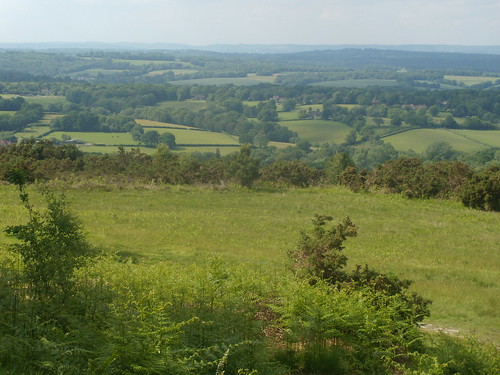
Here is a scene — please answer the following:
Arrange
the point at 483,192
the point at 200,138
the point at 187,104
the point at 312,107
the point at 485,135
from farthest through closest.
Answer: the point at 312,107 → the point at 187,104 → the point at 485,135 → the point at 200,138 → the point at 483,192

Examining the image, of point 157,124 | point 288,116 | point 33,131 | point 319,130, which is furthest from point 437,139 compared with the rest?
point 33,131

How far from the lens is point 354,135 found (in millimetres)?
122688

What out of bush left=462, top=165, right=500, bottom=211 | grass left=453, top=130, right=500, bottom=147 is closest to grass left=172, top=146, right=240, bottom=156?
grass left=453, top=130, right=500, bottom=147

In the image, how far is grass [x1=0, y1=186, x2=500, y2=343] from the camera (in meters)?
16.5

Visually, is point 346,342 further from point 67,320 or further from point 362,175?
point 362,175

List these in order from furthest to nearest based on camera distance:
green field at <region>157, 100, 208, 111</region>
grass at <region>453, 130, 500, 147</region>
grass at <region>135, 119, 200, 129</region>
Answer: green field at <region>157, 100, 208, 111</region>, grass at <region>135, 119, 200, 129</region>, grass at <region>453, 130, 500, 147</region>

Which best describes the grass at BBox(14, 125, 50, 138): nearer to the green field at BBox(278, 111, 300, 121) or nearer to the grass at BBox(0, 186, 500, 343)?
the grass at BBox(0, 186, 500, 343)

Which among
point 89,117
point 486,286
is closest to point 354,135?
point 89,117

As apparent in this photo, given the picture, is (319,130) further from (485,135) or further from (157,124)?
(157,124)

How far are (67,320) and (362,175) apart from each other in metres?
32.0

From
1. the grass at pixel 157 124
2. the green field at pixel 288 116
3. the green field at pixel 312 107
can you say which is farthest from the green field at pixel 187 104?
the green field at pixel 312 107

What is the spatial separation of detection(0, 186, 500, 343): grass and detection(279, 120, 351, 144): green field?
87.6 meters

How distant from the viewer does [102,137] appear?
9656 cm

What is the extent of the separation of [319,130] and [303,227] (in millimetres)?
108630
